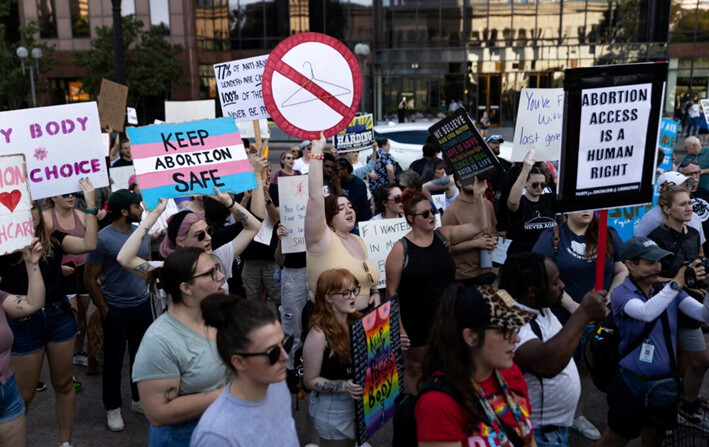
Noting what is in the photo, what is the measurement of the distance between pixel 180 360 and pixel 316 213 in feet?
5.57

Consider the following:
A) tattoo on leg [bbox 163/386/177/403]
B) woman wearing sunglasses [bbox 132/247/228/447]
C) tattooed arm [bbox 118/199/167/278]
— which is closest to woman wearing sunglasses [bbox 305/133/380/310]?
tattooed arm [bbox 118/199/167/278]

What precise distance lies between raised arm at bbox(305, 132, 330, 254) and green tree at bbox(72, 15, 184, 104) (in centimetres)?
3154

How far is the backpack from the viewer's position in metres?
4.00

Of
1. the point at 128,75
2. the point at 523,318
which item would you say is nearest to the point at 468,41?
the point at 128,75

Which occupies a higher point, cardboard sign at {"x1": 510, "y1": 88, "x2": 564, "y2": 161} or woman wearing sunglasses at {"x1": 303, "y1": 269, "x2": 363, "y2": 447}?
cardboard sign at {"x1": 510, "y1": 88, "x2": 564, "y2": 161}

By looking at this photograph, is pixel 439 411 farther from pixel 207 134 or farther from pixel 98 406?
pixel 98 406

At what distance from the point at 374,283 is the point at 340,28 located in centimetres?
3497

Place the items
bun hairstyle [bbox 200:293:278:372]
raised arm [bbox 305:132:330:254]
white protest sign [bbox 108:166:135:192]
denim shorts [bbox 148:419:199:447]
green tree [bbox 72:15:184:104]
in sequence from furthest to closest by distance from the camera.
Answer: green tree [bbox 72:15:184:104] → white protest sign [bbox 108:166:135:192] → raised arm [bbox 305:132:330:254] → denim shorts [bbox 148:419:199:447] → bun hairstyle [bbox 200:293:278:372]

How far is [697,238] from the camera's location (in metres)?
5.63

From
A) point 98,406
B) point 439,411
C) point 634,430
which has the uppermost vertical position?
point 439,411

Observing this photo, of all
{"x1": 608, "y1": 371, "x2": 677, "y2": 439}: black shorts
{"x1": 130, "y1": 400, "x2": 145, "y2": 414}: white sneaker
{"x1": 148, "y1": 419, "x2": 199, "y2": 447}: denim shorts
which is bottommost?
{"x1": 130, "y1": 400, "x2": 145, "y2": 414}: white sneaker

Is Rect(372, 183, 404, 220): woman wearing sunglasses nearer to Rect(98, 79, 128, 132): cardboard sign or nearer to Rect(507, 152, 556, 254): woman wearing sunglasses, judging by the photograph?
Rect(507, 152, 556, 254): woman wearing sunglasses

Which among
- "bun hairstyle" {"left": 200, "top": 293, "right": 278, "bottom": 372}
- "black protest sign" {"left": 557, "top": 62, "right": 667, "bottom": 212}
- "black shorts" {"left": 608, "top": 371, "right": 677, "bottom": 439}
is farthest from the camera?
"black shorts" {"left": 608, "top": 371, "right": 677, "bottom": 439}

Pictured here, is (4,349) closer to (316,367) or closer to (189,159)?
(316,367)
